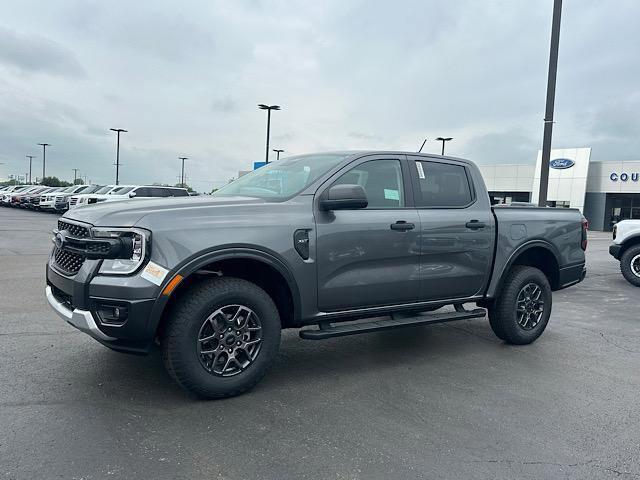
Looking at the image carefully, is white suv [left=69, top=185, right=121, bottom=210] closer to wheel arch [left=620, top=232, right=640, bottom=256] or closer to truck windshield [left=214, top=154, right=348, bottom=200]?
wheel arch [left=620, top=232, right=640, bottom=256]

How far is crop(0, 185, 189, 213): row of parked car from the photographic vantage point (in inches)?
1021

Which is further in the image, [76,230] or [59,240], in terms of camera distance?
[59,240]

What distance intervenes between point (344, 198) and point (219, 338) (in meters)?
1.39

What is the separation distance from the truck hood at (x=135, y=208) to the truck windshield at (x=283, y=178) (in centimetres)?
30

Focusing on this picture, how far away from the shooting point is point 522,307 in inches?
217

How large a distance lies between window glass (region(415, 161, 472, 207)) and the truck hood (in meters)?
1.61

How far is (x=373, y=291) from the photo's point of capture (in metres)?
4.40

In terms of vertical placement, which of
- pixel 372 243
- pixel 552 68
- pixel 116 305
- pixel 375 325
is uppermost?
pixel 552 68

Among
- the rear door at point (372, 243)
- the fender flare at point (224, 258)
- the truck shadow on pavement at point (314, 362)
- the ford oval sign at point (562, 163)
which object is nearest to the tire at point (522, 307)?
the truck shadow on pavement at point (314, 362)

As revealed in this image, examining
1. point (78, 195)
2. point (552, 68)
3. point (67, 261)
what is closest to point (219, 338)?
point (67, 261)

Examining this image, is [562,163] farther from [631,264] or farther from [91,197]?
[631,264]

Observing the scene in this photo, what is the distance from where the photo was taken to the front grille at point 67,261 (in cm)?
374

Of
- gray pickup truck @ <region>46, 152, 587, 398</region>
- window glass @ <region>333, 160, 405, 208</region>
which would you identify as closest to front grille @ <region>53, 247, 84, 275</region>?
gray pickup truck @ <region>46, 152, 587, 398</region>

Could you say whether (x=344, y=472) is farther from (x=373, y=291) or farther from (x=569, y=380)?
(x=569, y=380)
